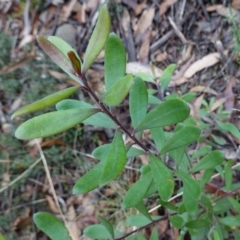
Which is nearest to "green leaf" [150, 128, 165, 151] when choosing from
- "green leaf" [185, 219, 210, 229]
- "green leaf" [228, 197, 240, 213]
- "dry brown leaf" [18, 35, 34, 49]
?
"green leaf" [185, 219, 210, 229]

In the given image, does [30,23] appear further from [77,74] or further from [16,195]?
[77,74]

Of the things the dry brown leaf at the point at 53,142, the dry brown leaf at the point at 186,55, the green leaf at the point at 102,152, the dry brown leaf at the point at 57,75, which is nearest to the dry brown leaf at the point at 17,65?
the dry brown leaf at the point at 57,75

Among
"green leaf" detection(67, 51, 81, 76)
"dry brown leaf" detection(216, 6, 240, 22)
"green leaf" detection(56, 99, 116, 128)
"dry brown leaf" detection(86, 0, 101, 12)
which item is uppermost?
"green leaf" detection(67, 51, 81, 76)

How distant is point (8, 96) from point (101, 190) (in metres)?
0.99

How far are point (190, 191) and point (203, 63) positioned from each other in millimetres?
1263

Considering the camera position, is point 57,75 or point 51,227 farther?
point 57,75

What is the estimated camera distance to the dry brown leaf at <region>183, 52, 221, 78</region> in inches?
96.5

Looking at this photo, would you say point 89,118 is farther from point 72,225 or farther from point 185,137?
point 72,225

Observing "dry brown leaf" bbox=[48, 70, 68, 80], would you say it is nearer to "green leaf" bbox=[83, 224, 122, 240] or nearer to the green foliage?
the green foliage

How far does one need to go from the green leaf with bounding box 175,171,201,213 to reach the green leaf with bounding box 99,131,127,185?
38 cm

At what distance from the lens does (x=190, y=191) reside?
139 centimetres

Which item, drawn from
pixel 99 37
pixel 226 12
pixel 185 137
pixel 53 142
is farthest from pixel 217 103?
pixel 99 37

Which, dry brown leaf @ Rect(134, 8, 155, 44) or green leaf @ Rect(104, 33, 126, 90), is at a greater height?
green leaf @ Rect(104, 33, 126, 90)

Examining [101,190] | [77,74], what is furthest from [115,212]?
[77,74]
